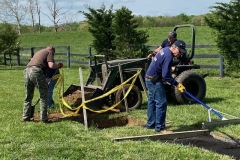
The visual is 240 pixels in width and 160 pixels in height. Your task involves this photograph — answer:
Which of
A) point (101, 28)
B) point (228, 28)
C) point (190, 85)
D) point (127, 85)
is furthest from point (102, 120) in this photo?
point (101, 28)

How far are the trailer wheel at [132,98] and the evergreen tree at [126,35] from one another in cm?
903

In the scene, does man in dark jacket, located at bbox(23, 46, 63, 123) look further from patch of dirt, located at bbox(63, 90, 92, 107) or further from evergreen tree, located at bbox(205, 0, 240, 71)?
evergreen tree, located at bbox(205, 0, 240, 71)

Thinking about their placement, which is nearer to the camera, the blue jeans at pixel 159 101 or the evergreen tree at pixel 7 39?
the blue jeans at pixel 159 101

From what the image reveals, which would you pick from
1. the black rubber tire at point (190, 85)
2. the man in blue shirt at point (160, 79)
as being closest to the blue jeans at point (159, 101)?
the man in blue shirt at point (160, 79)

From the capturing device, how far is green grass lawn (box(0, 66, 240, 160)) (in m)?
6.15

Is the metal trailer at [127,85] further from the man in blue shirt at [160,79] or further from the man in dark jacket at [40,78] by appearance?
the man in blue shirt at [160,79]

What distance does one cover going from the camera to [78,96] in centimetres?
1021

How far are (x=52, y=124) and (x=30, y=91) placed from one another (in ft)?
2.98

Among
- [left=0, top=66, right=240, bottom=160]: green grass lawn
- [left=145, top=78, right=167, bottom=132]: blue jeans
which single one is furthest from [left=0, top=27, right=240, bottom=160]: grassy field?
[left=145, top=78, right=167, bottom=132]: blue jeans

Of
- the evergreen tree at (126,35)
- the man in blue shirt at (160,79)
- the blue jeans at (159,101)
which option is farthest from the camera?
the evergreen tree at (126,35)

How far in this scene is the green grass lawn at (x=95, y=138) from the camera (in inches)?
242

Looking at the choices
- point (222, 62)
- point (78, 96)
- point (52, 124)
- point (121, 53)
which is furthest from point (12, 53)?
point (52, 124)

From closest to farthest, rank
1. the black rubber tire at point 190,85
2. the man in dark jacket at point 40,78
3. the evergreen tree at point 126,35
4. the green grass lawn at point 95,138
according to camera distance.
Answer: the green grass lawn at point 95,138, the man in dark jacket at point 40,78, the black rubber tire at point 190,85, the evergreen tree at point 126,35

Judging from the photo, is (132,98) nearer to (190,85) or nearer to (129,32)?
(190,85)
